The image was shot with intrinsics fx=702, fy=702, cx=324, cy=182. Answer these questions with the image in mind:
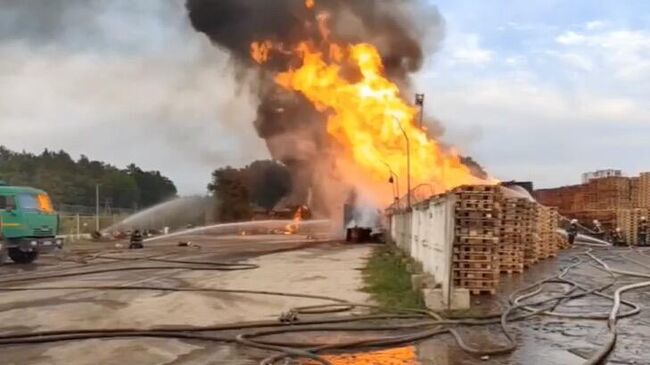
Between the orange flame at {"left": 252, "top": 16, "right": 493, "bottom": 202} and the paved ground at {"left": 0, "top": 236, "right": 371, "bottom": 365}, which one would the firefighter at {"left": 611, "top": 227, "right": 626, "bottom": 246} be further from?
the paved ground at {"left": 0, "top": 236, "right": 371, "bottom": 365}

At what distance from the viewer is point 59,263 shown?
82.6ft

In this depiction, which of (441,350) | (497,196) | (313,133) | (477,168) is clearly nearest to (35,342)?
(441,350)

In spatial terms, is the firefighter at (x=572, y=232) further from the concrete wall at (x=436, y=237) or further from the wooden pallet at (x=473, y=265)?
the wooden pallet at (x=473, y=265)

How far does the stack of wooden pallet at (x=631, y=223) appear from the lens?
3725cm

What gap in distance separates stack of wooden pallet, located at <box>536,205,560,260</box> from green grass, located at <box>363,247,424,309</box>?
222 inches

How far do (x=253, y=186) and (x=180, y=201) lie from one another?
839 centimetres

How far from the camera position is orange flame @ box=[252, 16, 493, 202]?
39.4 meters

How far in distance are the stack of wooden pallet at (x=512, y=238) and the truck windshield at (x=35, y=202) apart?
54.0ft

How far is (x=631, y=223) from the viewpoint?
3766cm

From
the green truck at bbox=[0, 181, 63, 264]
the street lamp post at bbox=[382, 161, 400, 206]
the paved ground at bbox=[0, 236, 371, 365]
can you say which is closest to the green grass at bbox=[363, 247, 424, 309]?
the paved ground at bbox=[0, 236, 371, 365]

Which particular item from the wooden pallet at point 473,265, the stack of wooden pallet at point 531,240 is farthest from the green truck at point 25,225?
the wooden pallet at point 473,265

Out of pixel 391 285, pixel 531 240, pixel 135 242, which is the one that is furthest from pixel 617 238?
pixel 391 285

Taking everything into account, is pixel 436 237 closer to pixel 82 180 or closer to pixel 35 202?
pixel 35 202

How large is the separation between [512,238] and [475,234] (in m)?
6.56
